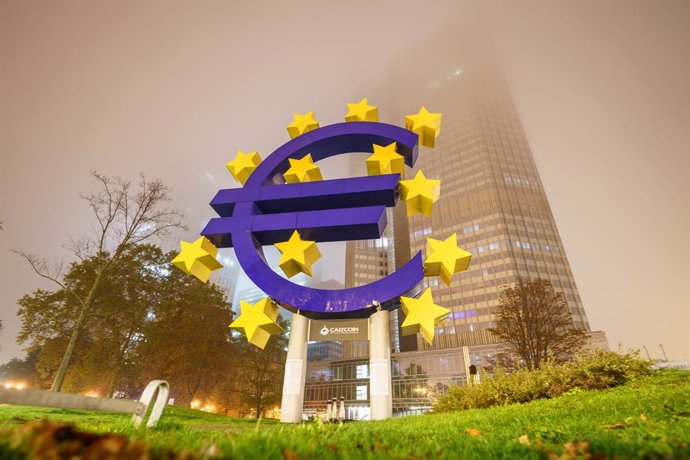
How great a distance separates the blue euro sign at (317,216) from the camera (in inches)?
425

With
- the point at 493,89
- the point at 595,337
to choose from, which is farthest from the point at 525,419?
the point at 493,89

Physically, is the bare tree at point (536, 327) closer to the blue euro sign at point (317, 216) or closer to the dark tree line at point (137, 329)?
the blue euro sign at point (317, 216)

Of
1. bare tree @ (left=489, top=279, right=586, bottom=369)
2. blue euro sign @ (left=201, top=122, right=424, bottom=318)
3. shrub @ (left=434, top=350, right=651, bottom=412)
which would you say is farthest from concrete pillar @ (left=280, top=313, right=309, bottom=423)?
bare tree @ (left=489, top=279, right=586, bottom=369)

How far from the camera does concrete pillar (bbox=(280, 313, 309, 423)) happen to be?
9977 mm

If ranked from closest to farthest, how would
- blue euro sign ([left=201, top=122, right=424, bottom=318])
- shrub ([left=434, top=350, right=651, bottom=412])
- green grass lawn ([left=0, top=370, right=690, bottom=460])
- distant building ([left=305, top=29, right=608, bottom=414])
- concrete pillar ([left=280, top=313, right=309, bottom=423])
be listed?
Answer: green grass lawn ([left=0, top=370, right=690, bottom=460])
shrub ([left=434, top=350, right=651, bottom=412])
concrete pillar ([left=280, top=313, right=309, bottom=423])
blue euro sign ([left=201, top=122, right=424, bottom=318])
distant building ([left=305, top=29, right=608, bottom=414])

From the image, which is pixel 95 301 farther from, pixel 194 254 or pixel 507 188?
pixel 507 188

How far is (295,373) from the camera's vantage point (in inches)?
414

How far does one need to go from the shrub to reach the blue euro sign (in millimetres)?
3599

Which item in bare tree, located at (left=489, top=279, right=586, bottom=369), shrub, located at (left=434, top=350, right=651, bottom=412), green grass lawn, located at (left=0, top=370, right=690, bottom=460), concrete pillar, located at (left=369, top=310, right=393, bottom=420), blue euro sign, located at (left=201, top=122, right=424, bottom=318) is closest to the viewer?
green grass lawn, located at (left=0, top=370, right=690, bottom=460)

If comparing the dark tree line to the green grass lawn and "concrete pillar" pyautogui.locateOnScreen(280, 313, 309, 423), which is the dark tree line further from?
the green grass lawn

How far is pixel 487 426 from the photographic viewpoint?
4.97 m

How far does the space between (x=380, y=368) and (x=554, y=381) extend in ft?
17.7

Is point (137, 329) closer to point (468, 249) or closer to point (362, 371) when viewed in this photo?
point (362, 371)

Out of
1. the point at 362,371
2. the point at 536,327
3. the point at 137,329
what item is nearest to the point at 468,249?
the point at 362,371
